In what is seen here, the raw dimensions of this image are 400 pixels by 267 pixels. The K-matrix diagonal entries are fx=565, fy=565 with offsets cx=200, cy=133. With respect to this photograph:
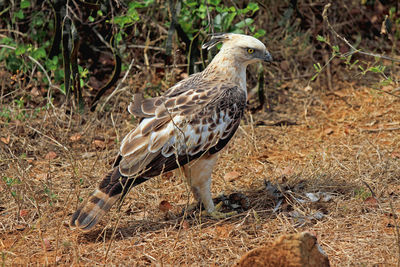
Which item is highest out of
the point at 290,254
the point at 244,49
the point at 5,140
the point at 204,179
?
the point at 244,49

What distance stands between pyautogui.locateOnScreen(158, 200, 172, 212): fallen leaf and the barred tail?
0.57m

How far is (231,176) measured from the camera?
219 inches

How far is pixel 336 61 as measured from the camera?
25.8 feet

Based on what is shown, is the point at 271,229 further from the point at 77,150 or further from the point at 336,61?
the point at 336,61

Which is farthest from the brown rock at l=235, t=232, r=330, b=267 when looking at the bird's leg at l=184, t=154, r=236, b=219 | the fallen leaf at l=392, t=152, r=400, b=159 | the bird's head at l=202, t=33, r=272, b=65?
the fallen leaf at l=392, t=152, r=400, b=159

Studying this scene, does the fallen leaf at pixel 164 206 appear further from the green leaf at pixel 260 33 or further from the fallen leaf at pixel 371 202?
the green leaf at pixel 260 33

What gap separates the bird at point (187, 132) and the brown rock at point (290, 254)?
1.16 metres

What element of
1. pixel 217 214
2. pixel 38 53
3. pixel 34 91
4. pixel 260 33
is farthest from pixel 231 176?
pixel 38 53

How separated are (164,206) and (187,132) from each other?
794 mm

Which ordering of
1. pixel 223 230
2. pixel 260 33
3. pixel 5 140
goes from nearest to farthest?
pixel 223 230, pixel 5 140, pixel 260 33

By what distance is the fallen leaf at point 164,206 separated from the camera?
488cm

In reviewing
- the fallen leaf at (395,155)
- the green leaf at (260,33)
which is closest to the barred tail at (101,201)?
the green leaf at (260,33)

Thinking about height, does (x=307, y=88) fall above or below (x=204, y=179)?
below

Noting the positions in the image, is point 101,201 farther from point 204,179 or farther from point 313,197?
point 313,197
